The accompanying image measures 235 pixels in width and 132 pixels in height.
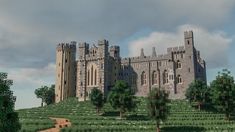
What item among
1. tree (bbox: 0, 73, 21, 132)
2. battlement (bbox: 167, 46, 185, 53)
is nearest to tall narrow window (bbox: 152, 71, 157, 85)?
battlement (bbox: 167, 46, 185, 53)

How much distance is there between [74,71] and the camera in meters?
114

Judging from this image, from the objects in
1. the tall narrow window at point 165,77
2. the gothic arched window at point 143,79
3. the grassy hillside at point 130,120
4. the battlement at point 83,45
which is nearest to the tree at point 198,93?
the grassy hillside at point 130,120

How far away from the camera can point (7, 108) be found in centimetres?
2878

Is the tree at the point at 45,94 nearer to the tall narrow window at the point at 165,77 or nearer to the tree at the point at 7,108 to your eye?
the tall narrow window at the point at 165,77

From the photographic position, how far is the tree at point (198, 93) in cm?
8088

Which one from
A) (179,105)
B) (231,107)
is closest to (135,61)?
(179,105)

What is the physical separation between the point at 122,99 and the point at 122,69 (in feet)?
134

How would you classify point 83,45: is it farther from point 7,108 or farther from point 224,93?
point 7,108

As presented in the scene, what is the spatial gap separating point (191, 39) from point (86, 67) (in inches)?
1320

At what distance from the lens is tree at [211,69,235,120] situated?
6912 cm

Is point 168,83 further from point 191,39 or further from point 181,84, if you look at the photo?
point 191,39

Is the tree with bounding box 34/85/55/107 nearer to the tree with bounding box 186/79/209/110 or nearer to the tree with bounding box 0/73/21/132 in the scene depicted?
the tree with bounding box 186/79/209/110

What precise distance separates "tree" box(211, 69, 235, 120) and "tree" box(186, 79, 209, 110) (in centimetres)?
713

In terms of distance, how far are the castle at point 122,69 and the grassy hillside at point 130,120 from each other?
1311cm
